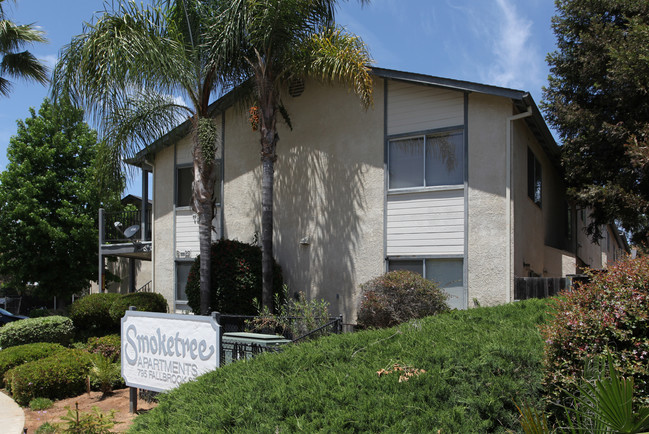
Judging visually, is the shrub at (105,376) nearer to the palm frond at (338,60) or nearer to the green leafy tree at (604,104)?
the palm frond at (338,60)

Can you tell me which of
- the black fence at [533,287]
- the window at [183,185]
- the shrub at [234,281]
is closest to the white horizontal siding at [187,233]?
the window at [183,185]

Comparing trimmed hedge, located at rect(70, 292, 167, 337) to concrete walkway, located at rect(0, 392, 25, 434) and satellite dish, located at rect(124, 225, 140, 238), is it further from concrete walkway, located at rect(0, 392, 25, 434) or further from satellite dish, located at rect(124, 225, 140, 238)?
concrete walkway, located at rect(0, 392, 25, 434)

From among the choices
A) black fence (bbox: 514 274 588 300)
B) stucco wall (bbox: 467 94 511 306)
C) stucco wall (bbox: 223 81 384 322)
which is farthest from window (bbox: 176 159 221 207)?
black fence (bbox: 514 274 588 300)

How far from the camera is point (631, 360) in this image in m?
3.97

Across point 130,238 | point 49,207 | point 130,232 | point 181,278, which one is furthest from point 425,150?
point 49,207

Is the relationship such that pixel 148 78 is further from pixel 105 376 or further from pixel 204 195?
pixel 105 376

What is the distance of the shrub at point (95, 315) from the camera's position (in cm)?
1541

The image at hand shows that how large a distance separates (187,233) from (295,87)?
5035mm

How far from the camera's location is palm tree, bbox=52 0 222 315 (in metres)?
11.5

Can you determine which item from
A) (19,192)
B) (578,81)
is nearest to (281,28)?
(578,81)

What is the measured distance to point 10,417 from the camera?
340 inches

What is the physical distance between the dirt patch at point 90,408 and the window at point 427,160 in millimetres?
7108

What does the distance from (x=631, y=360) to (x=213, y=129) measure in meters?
10.7

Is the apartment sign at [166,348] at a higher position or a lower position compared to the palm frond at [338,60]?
lower
